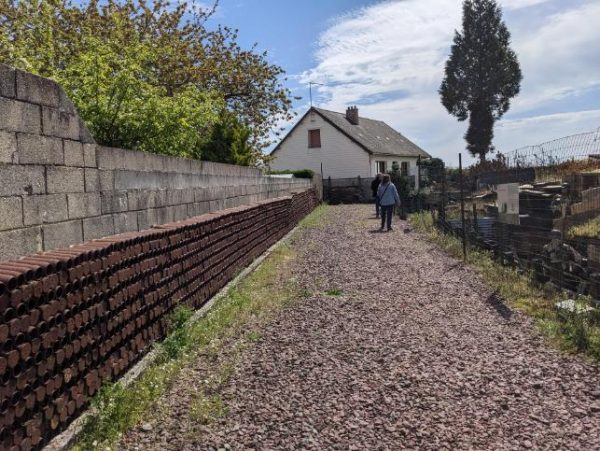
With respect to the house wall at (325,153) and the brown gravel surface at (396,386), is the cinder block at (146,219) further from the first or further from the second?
the house wall at (325,153)

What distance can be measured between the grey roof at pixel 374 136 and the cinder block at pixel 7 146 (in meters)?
31.0

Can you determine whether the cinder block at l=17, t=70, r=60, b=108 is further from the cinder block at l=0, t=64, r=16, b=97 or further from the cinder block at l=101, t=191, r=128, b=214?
the cinder block at l=101, t=191, r=128, b=214

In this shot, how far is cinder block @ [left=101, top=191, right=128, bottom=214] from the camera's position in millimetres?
4636

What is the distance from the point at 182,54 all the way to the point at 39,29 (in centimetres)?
597

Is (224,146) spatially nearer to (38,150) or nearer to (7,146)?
(38,150)

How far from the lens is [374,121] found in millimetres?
45875

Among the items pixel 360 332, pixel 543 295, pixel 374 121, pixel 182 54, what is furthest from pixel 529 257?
pixel 374 121

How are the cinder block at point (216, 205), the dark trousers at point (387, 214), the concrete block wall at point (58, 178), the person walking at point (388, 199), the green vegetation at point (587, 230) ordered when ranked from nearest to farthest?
the concrete block wall at point (58, 178), the green vegetation at point (587, 230), the cinder block at point (216, 205), the person walking at point (388, 199), the dark trousers at point (387, 214)

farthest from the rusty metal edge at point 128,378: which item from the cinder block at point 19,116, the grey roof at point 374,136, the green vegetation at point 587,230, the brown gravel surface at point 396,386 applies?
the grey roof at point 374,136

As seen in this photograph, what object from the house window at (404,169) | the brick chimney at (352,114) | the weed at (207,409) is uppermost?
the brick chimney at (352,114)

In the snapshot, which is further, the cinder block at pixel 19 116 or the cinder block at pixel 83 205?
the cinder block at pixel 83 205

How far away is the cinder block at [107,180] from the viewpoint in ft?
15.1

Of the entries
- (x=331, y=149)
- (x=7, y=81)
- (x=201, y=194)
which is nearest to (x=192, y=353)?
(x=7, y=81)

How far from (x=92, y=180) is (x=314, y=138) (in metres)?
33.2
